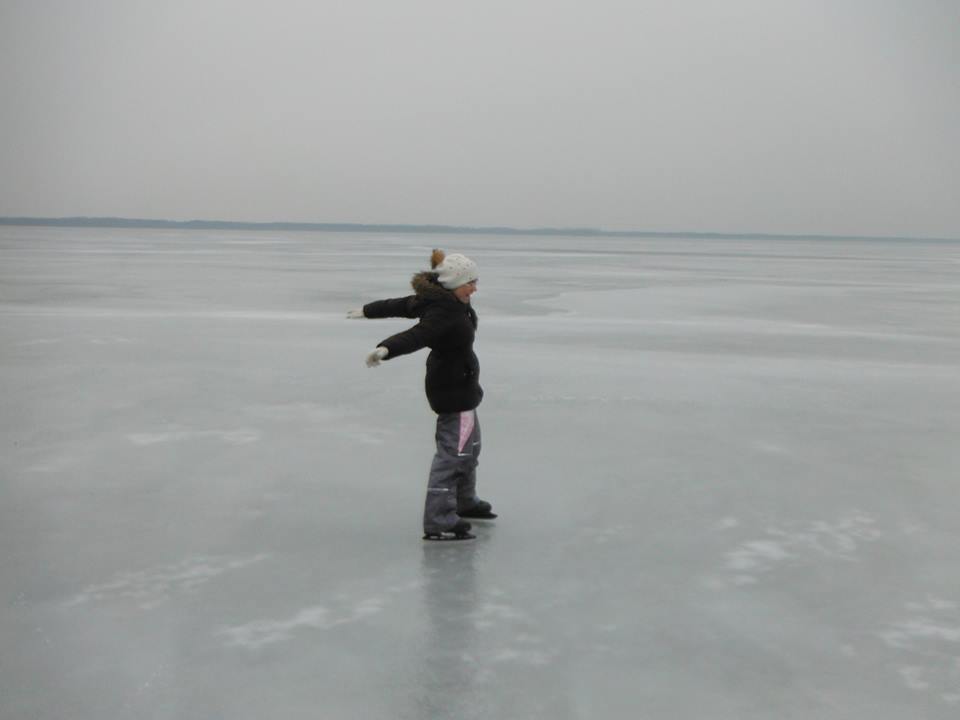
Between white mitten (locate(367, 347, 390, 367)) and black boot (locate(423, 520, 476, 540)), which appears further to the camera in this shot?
black boot (locate(423, 520, 476, 540))

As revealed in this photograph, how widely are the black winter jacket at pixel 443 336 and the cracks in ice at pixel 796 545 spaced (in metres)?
1.37

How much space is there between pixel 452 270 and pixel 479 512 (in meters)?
1.15

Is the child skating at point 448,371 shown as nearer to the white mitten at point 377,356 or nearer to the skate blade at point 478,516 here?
the skate blade at point 478,516

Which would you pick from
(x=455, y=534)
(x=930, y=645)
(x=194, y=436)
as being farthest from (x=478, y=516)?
(x=194, y=436)

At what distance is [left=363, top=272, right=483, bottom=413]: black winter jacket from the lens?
482 centimetres

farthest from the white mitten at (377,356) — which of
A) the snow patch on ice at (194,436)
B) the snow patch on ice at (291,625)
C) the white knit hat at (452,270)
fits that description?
the snow patch on ice at (194,436)

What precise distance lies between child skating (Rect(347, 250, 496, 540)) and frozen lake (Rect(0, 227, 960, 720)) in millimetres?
177

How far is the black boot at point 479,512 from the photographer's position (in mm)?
5062

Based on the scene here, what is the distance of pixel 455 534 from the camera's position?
4.80 metres

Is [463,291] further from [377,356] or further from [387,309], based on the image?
[377,356]

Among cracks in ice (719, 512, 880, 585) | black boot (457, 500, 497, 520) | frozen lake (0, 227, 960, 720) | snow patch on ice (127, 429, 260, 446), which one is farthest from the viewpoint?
snow patch on ice (127, 429, 260, 446)

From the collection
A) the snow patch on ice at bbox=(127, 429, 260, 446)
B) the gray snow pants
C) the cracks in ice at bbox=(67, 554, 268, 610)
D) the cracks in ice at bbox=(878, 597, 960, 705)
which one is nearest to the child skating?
the gray snow pants

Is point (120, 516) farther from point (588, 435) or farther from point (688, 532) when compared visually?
point (588, 435)

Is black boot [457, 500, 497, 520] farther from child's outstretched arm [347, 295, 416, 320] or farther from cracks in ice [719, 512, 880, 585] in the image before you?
cracks in ice [719, 512, 880, 585]
